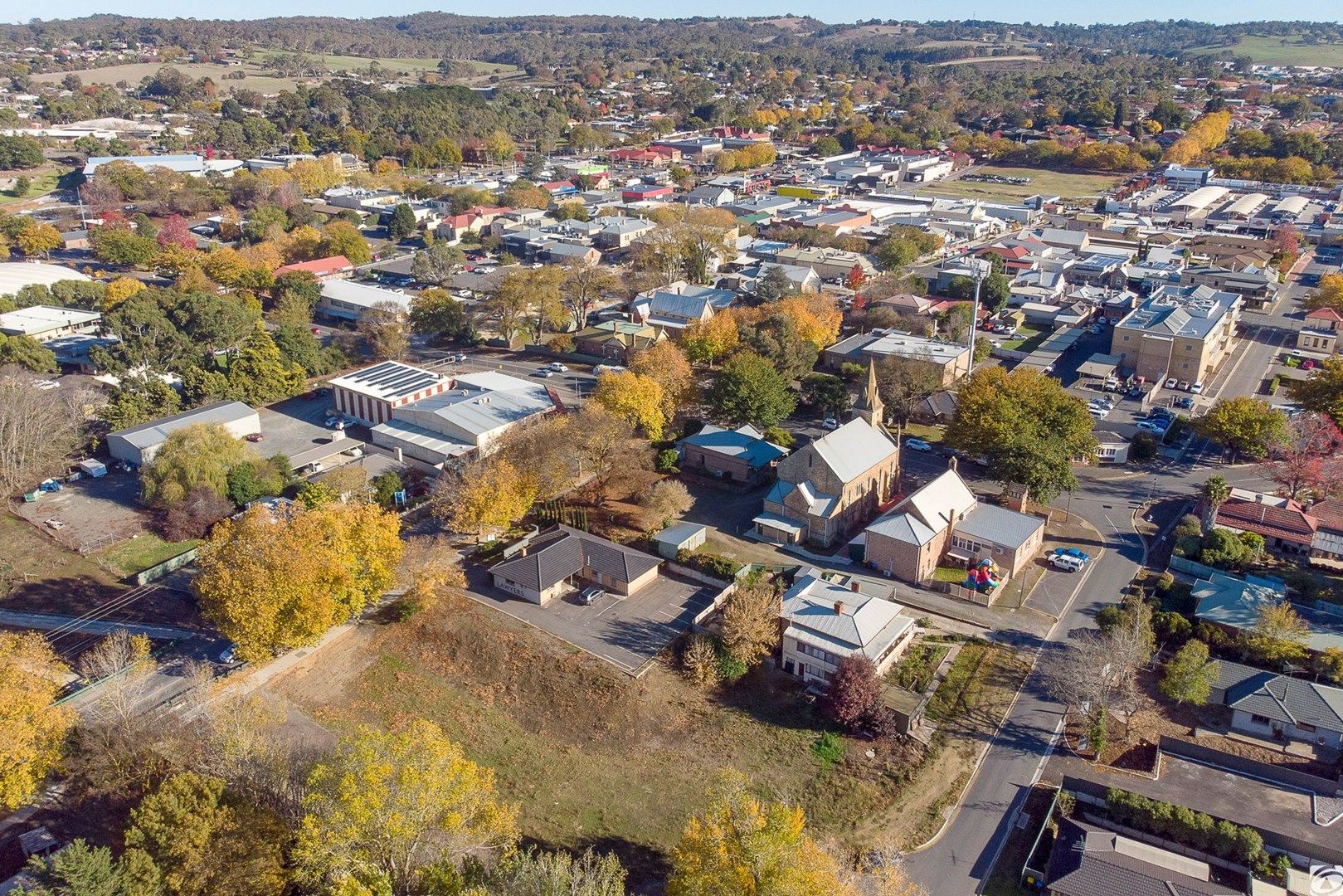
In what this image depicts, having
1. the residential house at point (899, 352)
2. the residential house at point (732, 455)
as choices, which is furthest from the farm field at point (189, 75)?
the residential house at point (732, 455)

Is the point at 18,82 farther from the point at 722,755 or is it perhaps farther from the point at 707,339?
the point at 722,755

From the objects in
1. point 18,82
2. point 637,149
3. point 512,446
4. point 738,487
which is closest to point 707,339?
point 738,487

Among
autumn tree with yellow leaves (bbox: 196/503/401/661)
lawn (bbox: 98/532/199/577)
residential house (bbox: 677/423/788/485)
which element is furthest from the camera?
residential house (bbox: 677/423/788/485)

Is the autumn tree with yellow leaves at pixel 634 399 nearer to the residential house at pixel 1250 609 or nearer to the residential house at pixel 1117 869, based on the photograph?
the residential house at pixel 1250 609

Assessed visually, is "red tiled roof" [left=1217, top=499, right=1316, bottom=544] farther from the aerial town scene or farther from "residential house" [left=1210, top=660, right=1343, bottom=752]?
"residential house" [left=1210, top=660, right=1343, bottom=752]

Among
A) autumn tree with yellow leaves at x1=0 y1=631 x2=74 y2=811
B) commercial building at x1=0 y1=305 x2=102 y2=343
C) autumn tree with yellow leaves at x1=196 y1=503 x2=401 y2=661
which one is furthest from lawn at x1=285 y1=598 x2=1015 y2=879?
commercial building at x1=0 y1=305 x2=102 y2=343
